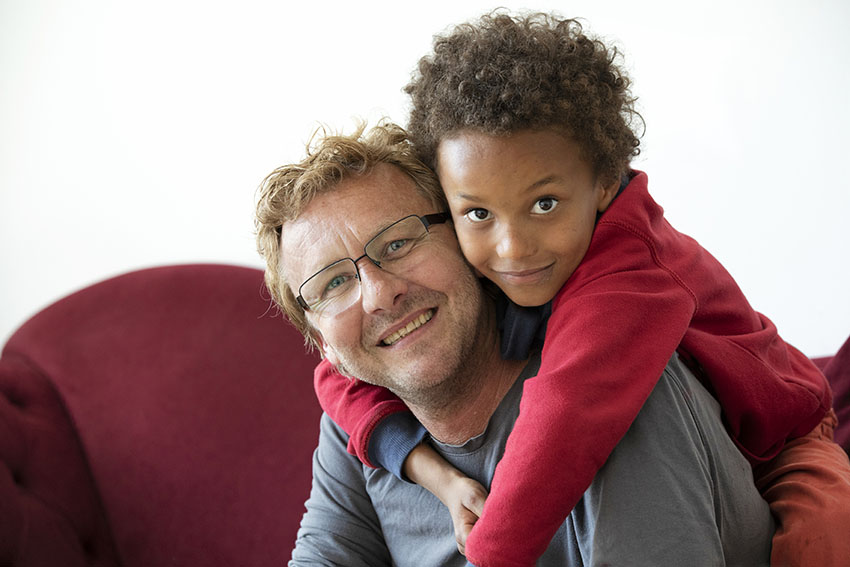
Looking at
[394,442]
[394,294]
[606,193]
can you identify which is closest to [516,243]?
[606,193]

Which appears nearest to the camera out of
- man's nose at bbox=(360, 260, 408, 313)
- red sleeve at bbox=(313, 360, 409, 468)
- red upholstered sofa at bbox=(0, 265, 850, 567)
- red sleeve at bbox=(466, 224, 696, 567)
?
red sleeve at bbox=(466, 224, 696, 567)

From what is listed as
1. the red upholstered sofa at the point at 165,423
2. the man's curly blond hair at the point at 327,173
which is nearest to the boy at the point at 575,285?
the man's curly blond hair at the point at 327,173

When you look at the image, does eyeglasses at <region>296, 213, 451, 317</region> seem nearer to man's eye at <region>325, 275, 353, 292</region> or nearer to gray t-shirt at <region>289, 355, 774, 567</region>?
man's eye at <region>325, 275, 353, 292</region>

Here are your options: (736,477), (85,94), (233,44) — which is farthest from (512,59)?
(85,94)

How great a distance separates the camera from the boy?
3.44 ft

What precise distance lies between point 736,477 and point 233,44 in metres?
2.22

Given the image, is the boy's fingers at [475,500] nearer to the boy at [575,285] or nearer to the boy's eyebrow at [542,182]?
the boy at [575,285]

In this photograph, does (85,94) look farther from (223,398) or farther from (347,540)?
(347,540)

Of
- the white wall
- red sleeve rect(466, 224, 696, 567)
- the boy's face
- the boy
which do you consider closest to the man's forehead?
the boy

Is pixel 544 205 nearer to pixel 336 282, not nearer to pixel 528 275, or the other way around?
pixel 528 275

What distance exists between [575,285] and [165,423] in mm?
1573

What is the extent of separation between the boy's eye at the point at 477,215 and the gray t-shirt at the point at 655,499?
328mm

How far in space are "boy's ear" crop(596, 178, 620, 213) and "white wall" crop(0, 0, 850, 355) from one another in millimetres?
728

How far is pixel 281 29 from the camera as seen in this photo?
268 centimetres
